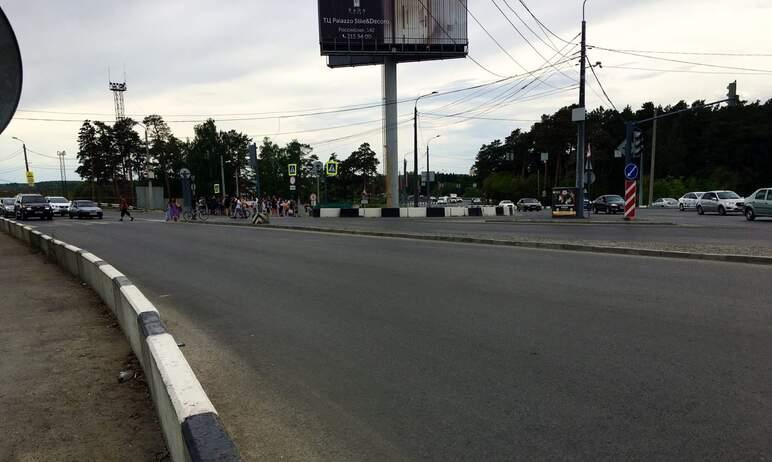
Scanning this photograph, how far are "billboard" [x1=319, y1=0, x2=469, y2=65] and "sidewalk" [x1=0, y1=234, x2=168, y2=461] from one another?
33.6 metres

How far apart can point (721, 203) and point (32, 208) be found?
1778 inches

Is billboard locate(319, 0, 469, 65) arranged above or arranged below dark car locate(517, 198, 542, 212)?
above

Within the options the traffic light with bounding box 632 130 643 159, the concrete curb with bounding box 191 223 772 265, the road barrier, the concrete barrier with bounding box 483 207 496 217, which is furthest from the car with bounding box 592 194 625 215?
the concrete curb with bounding box 191 223 772 265

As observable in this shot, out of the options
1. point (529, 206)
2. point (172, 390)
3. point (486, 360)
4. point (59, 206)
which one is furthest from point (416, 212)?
point (172, 390)

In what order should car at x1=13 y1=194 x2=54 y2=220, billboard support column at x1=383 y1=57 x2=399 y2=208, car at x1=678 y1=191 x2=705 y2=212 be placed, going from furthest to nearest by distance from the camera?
car at x1=678 y1=191 x2=705 y2=212, billboard support column at x1=383 y1=57 x2=399 y2=208, car at x1=13 y1=194 x2=54 y2=220

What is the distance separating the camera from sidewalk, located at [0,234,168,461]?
3561mm

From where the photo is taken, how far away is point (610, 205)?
136ft

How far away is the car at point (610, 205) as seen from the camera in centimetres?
4103

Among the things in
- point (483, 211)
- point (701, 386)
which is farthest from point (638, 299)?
point (483, 211)

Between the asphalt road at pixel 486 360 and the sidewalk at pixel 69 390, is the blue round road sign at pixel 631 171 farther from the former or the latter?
the sidewalk at pixel 69 390

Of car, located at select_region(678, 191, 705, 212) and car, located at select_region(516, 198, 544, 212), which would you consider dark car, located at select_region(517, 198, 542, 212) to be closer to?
car, located at select_region(516, 198, 544, 212)

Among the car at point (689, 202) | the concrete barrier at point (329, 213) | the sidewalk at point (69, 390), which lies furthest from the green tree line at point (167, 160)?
the sidewalk at point (69, 390)

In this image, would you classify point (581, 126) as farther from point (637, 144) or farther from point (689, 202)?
point (689, 202)

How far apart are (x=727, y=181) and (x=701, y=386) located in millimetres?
80365
